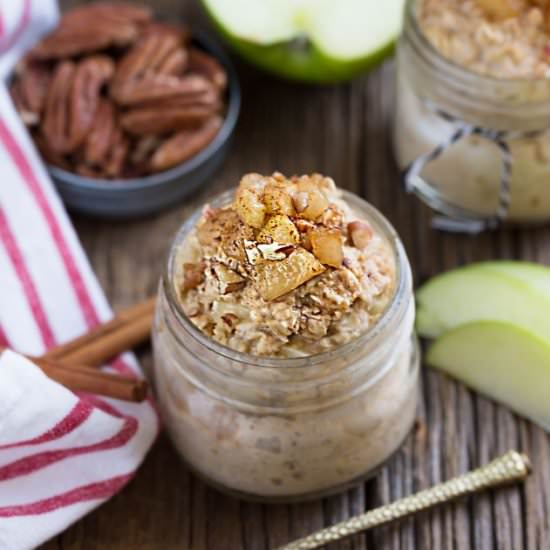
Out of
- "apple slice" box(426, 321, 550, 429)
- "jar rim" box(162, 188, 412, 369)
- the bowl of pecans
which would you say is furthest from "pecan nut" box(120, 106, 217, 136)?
"apple slice" box(426, 321, 550, 429)

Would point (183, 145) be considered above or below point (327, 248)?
below

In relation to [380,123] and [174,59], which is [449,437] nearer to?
[380,123]

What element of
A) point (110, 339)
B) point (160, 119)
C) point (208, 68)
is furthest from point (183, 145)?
point (110, 339)

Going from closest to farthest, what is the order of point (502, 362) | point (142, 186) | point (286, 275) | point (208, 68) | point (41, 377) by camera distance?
1. point (286, 275)
2. point (41, 377)
3. point (502, 362)
4. point (142, 186)
5. point (208, 68)

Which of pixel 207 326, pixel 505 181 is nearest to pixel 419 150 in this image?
pixel 505 181

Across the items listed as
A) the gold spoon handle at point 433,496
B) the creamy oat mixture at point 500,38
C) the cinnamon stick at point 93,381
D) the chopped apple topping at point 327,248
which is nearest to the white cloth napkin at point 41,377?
the cinnamon stick at point 93,381

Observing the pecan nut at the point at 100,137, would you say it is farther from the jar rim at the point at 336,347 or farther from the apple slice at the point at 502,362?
the apple slice at the point at 502,362

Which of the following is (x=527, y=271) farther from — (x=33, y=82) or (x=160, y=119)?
(x=33, y=82)
